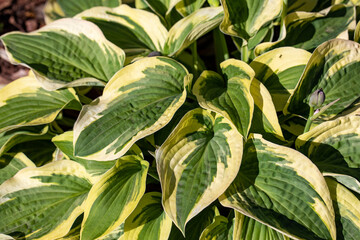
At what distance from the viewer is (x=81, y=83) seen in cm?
126

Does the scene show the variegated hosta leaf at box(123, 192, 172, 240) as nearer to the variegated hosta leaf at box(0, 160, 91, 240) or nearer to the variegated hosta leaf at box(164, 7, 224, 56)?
the variegated hosta leaf at box(0, 160, 91, 240)

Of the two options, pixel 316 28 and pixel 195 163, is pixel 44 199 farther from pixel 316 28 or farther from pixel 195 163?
pixel 316 28

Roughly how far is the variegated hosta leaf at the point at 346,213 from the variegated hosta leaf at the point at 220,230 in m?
0.30

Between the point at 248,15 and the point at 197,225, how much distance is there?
2.45 ft

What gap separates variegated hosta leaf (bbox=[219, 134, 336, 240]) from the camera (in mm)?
1003

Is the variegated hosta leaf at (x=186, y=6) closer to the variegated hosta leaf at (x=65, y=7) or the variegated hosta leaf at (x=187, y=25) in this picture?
the variegated hosta leaf at (x=187, y=25)

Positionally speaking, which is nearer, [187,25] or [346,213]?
[346,213]

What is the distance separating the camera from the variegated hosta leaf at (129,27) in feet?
4.87

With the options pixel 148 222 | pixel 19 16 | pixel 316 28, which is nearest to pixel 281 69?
pixel 316 28

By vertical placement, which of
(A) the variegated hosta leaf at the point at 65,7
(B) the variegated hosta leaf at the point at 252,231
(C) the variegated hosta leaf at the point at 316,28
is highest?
(A) the variegated hosta leaf at the point at 65,7

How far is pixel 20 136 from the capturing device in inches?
53.8

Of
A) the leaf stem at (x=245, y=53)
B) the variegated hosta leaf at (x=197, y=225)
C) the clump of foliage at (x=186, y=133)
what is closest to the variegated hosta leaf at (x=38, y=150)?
the clump of foliage at (x=186, y=133)

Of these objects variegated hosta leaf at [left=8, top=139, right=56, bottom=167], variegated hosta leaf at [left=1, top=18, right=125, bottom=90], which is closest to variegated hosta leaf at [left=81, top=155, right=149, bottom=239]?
variegated hosta leaf at [left=1, top=18, right=125, bottom=90]

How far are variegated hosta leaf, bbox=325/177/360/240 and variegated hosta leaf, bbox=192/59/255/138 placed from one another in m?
0.36
